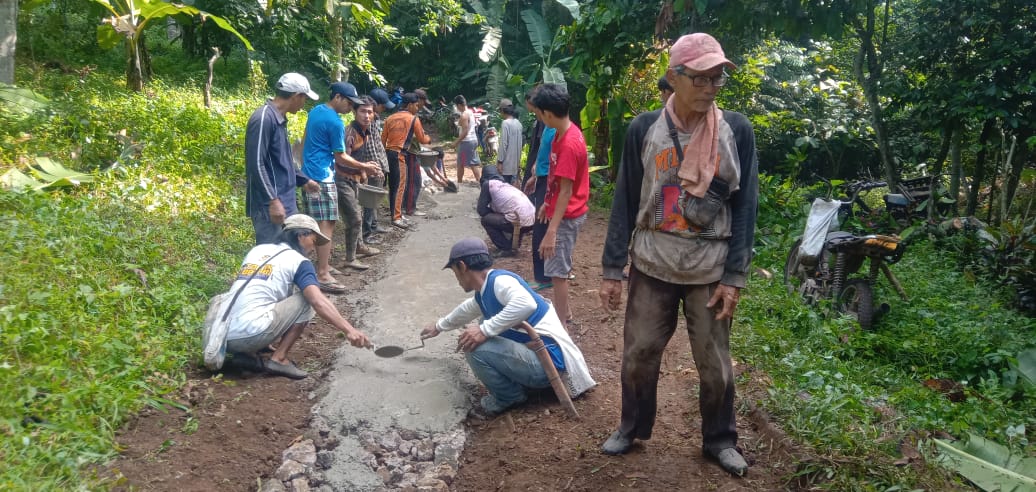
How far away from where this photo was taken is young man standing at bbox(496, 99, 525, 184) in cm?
959

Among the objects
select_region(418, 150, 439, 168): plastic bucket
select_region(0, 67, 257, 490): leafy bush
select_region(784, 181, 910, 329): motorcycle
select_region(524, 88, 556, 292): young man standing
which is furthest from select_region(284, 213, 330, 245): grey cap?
select_region(418, 150, 439, 168): plastic bucket

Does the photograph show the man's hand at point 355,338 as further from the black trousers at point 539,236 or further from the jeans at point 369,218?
the jeans at point 369,218

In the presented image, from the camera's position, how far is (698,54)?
2861mm

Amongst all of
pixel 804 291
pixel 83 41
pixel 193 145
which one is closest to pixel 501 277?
pixel 804 291

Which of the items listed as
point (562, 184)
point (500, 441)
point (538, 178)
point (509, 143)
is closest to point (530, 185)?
point (538, 178)

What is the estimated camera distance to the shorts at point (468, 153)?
38.1ft

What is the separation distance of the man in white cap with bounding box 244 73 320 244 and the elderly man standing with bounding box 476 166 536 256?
247 centimetres

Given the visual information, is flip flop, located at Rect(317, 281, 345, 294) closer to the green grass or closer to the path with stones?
the path with stones

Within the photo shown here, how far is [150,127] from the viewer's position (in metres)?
8.52

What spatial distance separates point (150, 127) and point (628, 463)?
7.60 metres

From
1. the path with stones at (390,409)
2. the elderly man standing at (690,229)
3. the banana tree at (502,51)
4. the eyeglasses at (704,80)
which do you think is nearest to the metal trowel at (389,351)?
the path with stones at (390,409)

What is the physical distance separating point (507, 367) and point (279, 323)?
152cm

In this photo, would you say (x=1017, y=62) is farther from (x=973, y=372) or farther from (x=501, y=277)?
(x=501, y=277)

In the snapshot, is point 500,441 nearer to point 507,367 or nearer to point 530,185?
point 507,367
